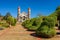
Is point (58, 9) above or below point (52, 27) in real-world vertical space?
above

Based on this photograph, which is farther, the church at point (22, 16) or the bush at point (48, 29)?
the church at point (22, 16)

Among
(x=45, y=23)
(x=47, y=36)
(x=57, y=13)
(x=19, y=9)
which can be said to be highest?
(x=19, y=9)

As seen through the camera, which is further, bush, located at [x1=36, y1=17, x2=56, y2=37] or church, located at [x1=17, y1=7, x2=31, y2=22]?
church, located at [x1=17, y1=7, x2=31, y2=22]

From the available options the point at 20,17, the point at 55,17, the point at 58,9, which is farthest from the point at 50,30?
the point at 20,17

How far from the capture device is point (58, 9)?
21219 millimetres

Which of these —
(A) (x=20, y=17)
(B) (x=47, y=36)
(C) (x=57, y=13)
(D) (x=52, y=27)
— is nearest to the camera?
(B) (x=47, y=36)

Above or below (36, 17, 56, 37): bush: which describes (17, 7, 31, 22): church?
above

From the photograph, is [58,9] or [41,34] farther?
[58,9]

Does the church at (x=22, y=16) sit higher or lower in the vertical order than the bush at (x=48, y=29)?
higher

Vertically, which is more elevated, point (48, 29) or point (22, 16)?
point (22, 16)

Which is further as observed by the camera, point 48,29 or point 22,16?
point 22,16

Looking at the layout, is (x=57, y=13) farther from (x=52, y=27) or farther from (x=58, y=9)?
(x=52, y=27)

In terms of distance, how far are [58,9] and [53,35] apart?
4.47m

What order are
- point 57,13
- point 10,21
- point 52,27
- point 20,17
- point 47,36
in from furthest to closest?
point 20,17 < point 10,21 < point 57,13 < point 52,27 < point 47,36
